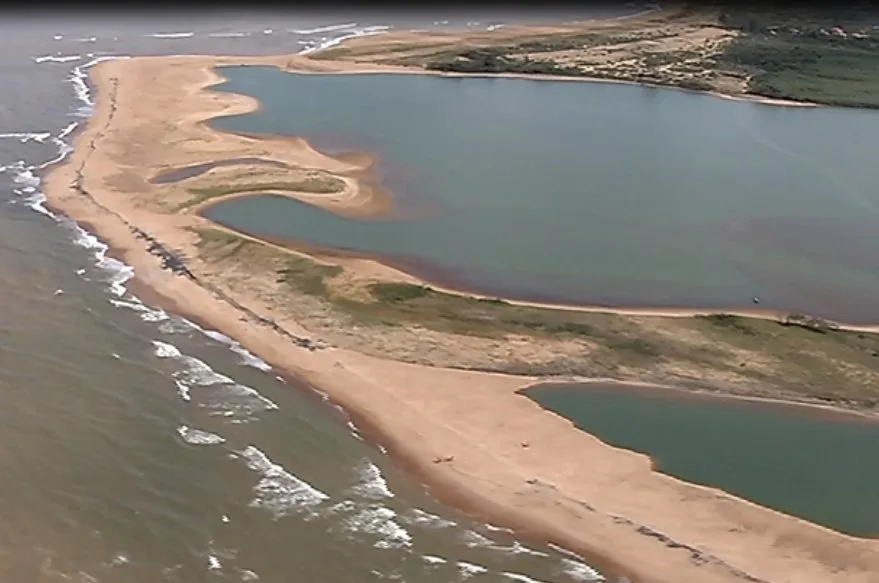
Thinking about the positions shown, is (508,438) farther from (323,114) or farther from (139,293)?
(323,114)

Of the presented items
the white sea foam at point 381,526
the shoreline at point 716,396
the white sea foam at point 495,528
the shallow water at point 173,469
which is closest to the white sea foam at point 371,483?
the shallow water at point 173,469

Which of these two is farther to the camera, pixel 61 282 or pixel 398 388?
pixel 61 282

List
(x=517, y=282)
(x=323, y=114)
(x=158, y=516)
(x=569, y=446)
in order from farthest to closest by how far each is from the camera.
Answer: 1. (x=323, y=114)
2. (x=517, y=282)
3. (x=569, y=446)
4. (x=158, y=516)

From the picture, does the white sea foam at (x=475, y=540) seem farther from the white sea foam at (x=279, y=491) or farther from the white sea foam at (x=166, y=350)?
the white sea foam at (x=166, y=350)

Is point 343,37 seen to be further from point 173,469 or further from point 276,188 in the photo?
point 173,469

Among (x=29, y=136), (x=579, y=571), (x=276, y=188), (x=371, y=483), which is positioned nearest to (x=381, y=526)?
(x=371, y=483)

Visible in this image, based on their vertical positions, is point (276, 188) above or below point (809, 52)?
below

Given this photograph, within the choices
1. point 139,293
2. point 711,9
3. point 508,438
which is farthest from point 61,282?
point 711,9
